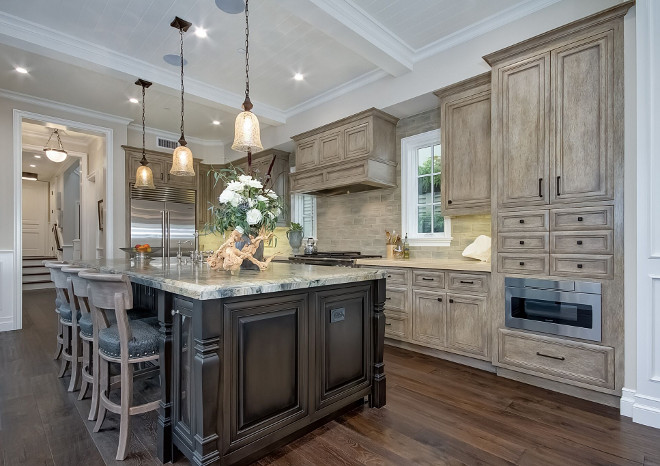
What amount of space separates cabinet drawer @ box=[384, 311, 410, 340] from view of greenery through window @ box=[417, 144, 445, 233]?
1.16 metres

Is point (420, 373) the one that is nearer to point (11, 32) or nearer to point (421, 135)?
point (421, 135)

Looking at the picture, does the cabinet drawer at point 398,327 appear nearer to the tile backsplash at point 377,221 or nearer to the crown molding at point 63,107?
the tile backsplash at point 377,221

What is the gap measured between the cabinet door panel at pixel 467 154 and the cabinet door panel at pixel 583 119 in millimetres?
676

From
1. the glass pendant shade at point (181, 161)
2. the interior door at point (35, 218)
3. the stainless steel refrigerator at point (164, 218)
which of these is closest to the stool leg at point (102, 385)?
the glass pendant shade at point (181, 161)

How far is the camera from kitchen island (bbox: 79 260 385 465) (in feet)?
5.16

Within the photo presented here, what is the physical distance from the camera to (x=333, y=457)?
1.83 meters

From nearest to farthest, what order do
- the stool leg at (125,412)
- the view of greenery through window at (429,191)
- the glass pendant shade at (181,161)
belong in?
the stool leg at (125,412) → the glass pendant shade at (181,161) → the view of greenery through window at (429,191)

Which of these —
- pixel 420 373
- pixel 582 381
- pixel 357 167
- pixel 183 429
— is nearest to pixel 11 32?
pixel 357 167

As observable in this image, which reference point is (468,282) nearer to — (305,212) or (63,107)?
(305,212)

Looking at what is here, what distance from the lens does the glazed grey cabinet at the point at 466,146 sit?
3.26 metres

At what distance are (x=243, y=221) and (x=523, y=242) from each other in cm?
223

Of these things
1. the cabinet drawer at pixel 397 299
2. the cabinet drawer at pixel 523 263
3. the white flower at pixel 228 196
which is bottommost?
the cabinet drawer at pixel 397 299

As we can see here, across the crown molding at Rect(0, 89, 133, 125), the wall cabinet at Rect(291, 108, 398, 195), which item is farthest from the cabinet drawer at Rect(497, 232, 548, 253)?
the crown molding at Rect(0, 89, 133, 125)

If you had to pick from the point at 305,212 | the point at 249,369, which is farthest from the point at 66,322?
the point at 305,212
